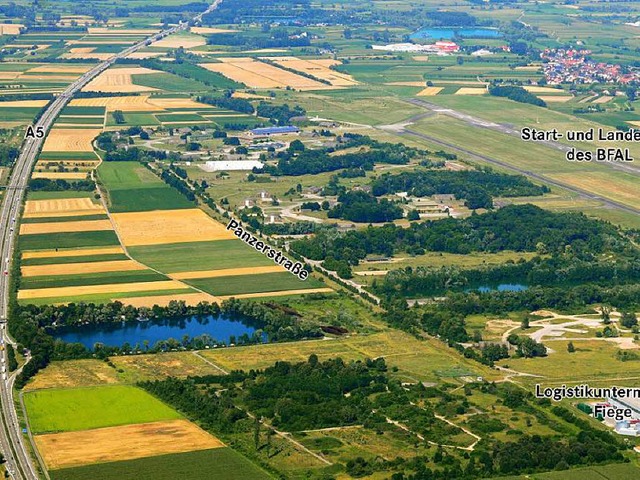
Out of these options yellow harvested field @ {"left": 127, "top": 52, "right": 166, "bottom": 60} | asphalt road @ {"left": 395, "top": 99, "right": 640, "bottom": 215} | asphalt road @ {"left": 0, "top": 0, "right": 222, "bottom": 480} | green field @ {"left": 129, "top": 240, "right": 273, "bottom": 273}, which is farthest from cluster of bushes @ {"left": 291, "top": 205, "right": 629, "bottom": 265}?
yellow harvested field @ {"left": 127, "top": 52, "right": 166, "bottom": 60}

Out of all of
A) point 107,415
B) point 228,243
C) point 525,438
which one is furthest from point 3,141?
point 525,438

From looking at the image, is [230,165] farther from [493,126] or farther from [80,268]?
[80,268]

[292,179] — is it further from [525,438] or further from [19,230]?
[525,438]

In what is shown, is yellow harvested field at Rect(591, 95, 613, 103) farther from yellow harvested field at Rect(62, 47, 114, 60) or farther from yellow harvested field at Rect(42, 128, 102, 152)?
yellow harvested field at Rect(62, 47, 114, 60)

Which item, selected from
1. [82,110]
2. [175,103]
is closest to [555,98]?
[175,103]

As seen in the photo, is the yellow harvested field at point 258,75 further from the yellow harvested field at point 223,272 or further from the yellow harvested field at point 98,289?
the yellow harvested field at point 98,289

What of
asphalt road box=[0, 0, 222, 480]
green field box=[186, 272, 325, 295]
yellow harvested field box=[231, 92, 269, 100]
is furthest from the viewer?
yellow harvested field box=[231, 92, 269, 100]
